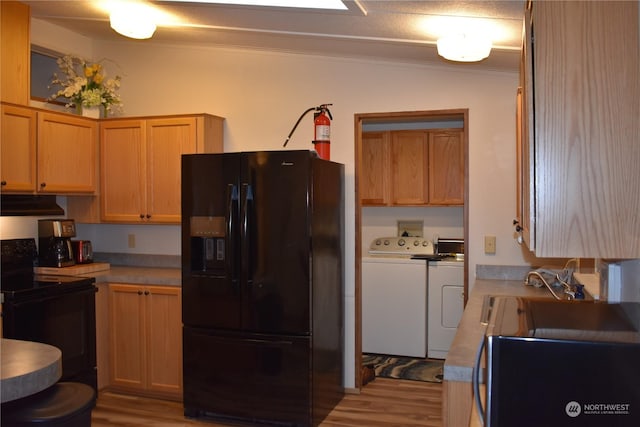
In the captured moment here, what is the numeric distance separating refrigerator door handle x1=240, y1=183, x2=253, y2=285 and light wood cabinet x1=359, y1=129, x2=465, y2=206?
1980 millimetres

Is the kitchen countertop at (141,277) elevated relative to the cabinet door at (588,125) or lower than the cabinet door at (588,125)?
lower

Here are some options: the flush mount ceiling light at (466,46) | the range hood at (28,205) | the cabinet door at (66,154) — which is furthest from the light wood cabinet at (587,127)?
the range hood at (28,205)

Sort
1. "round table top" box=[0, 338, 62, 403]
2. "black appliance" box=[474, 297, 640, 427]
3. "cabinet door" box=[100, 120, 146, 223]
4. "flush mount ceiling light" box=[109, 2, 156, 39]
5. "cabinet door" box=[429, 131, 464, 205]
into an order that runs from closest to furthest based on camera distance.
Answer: "black appliance" box=[474, 297, 640, 427] < "round table top" box=[0, 338, 62, 403] < "flush mount ceiling light" box=[109, 2, 156, 39] < "cabinet door" box=[100, 120, 146, 223] < "cabinet door" box=[429, 131, 464, 205]

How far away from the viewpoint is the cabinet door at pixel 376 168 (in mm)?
5586

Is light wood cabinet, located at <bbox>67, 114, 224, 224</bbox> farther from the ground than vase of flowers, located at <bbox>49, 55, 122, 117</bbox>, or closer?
closer

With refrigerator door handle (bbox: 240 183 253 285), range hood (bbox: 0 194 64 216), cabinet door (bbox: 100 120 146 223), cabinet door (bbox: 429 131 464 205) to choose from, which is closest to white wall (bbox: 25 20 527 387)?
cabinet door (bbox: 100 120 146 223)

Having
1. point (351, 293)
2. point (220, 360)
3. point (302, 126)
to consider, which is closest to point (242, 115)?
point (302, 126)

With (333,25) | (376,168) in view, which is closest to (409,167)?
(376,168)

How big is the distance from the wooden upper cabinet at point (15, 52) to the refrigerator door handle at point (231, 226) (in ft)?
5.06

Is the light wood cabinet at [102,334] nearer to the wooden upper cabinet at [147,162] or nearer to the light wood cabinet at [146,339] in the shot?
the light wood cabinet at [146,339]

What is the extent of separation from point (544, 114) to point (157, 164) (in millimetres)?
3519

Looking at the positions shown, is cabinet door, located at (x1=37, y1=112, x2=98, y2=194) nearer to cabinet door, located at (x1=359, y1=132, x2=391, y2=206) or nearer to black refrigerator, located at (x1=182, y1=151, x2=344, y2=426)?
black refrigerator, located at (x1=182, y1=151, x2=344, y2=426)

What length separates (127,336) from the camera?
164 inches

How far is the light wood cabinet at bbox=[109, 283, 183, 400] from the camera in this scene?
4039 mm
